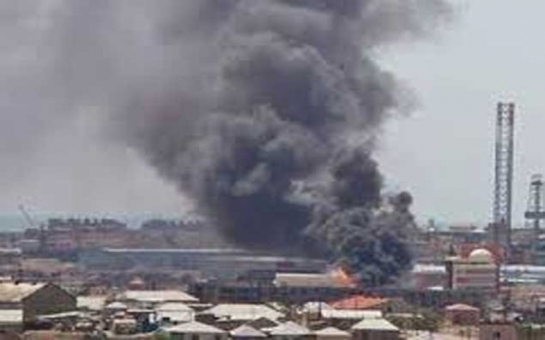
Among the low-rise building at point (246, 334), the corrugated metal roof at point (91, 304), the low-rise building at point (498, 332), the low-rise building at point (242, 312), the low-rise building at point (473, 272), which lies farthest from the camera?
the low-rise building at point (473, 272)

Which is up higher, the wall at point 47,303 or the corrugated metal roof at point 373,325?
the wall at point 47,303

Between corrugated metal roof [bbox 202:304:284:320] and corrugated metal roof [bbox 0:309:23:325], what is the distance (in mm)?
6064

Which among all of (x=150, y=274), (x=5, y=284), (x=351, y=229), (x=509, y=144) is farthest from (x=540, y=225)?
(x=5, y=284)

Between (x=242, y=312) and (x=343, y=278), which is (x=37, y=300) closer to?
(x=242, y=312)

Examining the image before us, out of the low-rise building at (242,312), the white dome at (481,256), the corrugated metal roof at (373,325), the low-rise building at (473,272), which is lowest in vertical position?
the corrugated metal roof at (373,325)

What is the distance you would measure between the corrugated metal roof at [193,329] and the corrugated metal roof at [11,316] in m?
4.71

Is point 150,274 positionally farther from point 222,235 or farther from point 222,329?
point 222,329

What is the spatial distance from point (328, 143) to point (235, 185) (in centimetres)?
505

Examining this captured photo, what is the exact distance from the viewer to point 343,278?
79.8m

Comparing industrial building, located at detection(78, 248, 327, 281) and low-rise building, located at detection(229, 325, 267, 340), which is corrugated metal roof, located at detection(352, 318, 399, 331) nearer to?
low-rise building, located at detection(229, 325, 267, 340)

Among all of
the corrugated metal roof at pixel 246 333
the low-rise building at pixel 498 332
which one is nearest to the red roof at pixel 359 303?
the low-rise building at pixel 498 332

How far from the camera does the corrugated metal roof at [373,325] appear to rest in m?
53.4

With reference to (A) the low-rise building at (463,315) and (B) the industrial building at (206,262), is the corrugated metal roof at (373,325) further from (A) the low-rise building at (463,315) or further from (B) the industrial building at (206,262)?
(B) the industrial building at (206,262)

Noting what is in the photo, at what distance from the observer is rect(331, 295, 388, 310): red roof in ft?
224
